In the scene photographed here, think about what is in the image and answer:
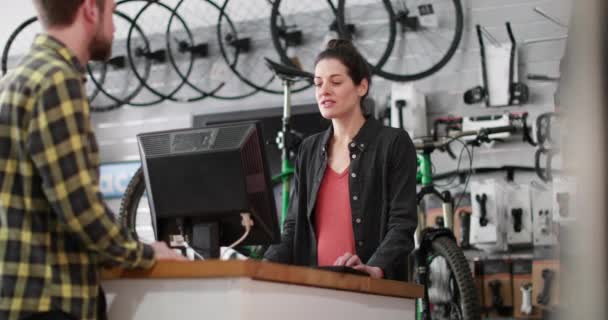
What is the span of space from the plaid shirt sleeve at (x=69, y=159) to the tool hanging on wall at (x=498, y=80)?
4.68 m

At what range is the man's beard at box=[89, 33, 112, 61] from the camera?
164 centimetres

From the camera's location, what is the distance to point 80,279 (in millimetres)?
1486

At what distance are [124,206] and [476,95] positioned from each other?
2691mm

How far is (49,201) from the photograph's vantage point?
1444mm

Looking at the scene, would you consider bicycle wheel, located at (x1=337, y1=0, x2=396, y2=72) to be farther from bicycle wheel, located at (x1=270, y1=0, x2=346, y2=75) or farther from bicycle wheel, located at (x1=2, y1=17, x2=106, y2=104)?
bicycle wheel, located at (x1=2, y1=17, x2=106, y2=104)

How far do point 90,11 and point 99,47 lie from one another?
0.26ft

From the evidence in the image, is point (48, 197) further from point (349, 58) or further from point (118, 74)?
point (118, 74)

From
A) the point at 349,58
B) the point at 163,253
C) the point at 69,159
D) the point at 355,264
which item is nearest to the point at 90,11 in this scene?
the point at 69,159

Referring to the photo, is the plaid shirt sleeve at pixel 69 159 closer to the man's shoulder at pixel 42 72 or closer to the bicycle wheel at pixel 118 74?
the man's shoulder at pixel 42 72

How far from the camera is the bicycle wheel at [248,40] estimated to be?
690 cm

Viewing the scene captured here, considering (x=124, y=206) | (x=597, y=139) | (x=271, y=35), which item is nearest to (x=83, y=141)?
(x=597, y=139)

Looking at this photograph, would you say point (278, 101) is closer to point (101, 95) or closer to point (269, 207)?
point (101, 95)

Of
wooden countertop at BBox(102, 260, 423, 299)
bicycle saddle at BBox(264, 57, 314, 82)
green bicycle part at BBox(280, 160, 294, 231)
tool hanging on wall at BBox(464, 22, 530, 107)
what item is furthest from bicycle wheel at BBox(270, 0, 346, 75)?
wooden countertop at BBox(102, 260, 423, 299)

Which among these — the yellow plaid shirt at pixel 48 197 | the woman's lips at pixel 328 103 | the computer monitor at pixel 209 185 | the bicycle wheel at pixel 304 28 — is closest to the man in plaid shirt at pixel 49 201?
the yellow plaid shirt at pixel 48 197
